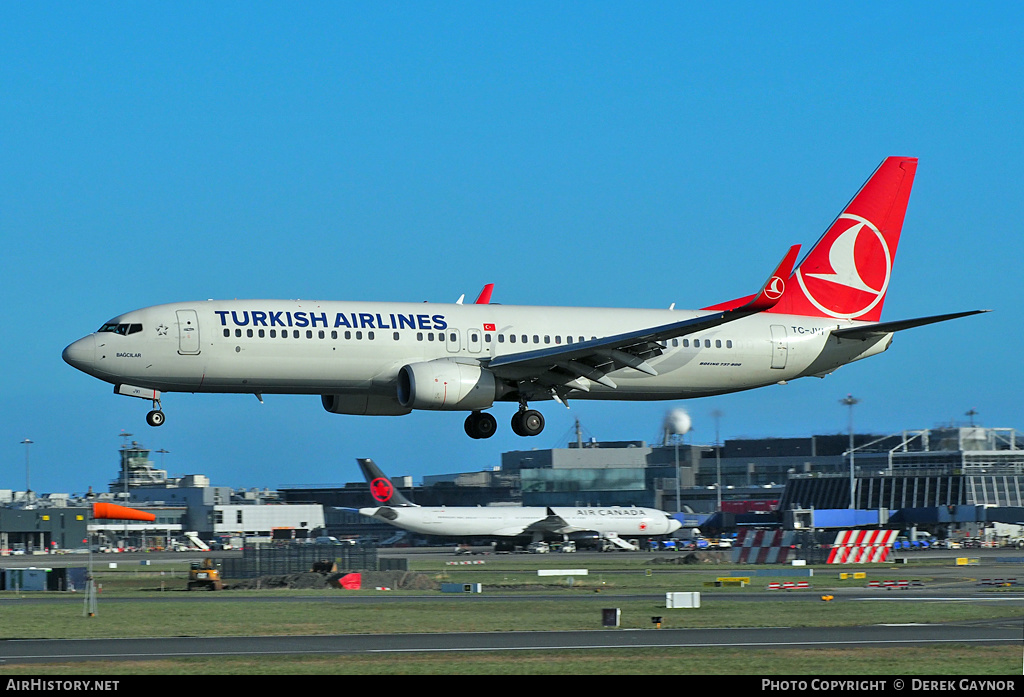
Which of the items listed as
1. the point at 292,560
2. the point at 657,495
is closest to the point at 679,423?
the point at 657,495

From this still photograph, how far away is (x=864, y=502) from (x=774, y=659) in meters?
116

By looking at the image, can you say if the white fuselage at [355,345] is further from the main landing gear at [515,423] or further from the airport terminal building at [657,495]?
the airport terminal building at [657,495]

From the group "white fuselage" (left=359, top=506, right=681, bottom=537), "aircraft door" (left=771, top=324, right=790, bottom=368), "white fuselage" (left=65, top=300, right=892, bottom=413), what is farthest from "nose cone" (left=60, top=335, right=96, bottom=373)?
"white fuselage" (left=359, top=506, right=681, bottom=537)

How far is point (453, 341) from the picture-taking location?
4406 cm

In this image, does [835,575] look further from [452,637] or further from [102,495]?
[102,495]

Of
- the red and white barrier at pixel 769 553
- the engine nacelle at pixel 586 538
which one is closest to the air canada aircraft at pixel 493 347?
the red and white barrier at pixel 769 553

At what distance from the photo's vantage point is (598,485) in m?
136

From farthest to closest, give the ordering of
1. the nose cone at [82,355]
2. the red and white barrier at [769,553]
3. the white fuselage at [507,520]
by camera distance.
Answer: the white fuselage at [507,520] < the red and white barrier at [769,553] < the nose cone at [82,355]

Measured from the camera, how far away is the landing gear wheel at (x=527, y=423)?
4566cm

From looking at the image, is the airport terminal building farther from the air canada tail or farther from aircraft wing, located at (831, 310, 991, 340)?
aircraft wing, located at (831, 310, 991, 340)

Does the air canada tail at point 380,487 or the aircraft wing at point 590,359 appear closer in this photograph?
the aircraft wing at point 590,359

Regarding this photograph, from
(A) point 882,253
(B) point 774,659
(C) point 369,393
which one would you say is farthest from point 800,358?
(B) point 774,659

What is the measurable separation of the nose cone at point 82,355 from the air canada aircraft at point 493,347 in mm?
36

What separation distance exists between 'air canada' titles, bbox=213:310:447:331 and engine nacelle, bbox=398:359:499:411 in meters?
1.51
